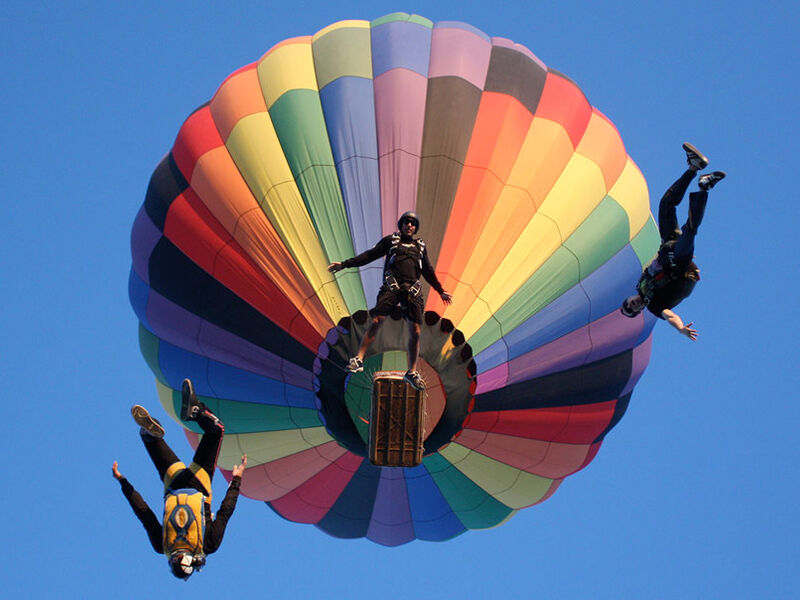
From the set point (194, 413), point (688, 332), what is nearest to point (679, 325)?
point (688, 332)

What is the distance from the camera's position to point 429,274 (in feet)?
48.2

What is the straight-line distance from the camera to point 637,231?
17125mm

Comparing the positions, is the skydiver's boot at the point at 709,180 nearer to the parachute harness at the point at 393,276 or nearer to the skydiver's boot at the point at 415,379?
the parachute harness at the point at 393,276

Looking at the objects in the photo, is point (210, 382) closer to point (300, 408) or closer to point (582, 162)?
point (300, 408)

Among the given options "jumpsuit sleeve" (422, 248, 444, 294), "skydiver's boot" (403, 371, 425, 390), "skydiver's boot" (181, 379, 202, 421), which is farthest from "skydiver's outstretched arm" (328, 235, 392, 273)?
"skydiver's boot" (181, 379, 202, 421)

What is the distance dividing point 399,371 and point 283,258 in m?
1.72

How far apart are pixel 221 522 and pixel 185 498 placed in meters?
0.37

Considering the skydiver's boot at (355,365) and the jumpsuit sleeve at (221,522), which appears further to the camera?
the skydiver's boot at (355,365)

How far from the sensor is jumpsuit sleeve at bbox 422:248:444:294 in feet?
48.1

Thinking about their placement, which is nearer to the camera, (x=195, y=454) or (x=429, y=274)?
(x=195, y=454)

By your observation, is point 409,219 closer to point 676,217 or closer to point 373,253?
point 373,253

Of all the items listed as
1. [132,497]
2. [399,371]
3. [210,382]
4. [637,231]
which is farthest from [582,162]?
[132,497]

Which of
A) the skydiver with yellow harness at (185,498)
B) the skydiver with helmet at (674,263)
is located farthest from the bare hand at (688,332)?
the skydiver with yellow harness at (185,498)

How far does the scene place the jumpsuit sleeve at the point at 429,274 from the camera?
14656 mm
